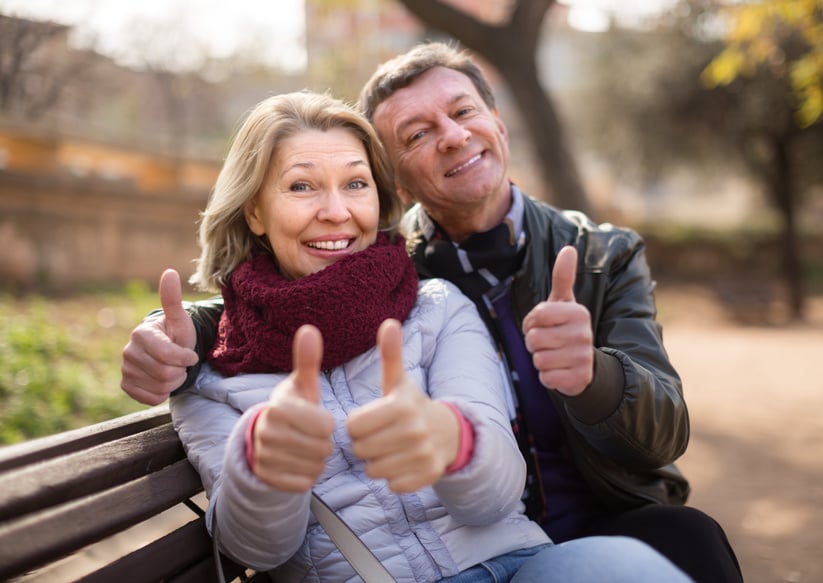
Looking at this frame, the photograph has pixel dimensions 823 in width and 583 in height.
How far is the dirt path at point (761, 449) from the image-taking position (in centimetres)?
375

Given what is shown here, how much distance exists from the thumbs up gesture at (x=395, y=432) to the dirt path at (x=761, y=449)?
271cm

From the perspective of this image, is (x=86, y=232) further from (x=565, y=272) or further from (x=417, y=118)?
(x=565, y=272)

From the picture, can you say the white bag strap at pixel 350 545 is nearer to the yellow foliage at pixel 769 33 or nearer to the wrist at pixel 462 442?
the wrist at pixel 462 442

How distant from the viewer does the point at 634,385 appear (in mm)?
1933

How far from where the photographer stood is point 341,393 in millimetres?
1940

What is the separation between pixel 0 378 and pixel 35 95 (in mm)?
4619

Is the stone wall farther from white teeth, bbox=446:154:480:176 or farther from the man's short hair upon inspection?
white teeth, bbox=446:154:480:176

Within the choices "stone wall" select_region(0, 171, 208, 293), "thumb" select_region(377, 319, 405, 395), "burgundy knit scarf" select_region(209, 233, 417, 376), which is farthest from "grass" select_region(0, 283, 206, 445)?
"thumb" select_region(377, 319, 405, 395)

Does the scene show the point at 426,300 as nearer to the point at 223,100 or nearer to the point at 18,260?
the point at 18,260

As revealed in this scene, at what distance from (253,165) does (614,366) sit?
109 centimetres

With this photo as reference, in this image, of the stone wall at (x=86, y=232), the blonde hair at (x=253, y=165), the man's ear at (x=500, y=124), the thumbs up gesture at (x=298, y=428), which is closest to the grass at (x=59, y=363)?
the stone wall at (x=86, y=232)

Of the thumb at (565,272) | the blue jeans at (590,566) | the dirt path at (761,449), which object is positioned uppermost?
the thumb at (565,272)

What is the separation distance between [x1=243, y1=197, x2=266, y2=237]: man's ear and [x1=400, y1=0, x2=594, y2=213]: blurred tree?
19.4 feet

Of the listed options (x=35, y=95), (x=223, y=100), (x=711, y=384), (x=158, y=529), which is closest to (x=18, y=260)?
(x=35, y=95)
